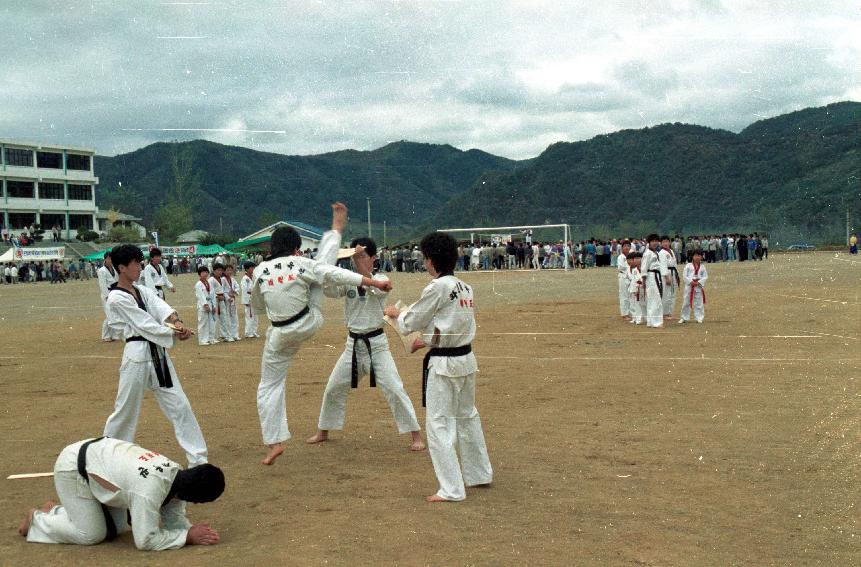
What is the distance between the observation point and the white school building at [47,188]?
7006 centimetres

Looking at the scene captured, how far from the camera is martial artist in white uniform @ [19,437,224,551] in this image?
4.95 metres

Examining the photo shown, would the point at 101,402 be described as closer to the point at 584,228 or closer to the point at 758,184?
the point at 584,228

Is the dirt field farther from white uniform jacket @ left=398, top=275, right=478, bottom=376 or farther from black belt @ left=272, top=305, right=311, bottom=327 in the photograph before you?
black belt @ left=272, top=305, right=311, bottom=327

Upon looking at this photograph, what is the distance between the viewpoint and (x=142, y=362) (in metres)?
6.45

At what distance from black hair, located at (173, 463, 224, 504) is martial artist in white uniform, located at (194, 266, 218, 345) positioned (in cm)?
1183

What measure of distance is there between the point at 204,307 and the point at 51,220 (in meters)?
67.2

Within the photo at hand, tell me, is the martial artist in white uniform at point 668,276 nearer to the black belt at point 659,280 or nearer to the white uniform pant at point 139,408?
the black belt at point 659,280

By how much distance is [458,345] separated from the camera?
6.06m

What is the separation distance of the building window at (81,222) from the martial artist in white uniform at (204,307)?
66766 mm

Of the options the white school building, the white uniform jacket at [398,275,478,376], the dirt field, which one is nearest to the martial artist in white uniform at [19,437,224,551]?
the dirt field

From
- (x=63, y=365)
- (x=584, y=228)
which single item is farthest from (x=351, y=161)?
(x=63, y=365)

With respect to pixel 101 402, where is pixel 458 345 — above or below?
above

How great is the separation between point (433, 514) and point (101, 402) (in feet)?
20.0

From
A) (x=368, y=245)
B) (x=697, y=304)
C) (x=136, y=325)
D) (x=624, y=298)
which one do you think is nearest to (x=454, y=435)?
(x=368, y=245)
